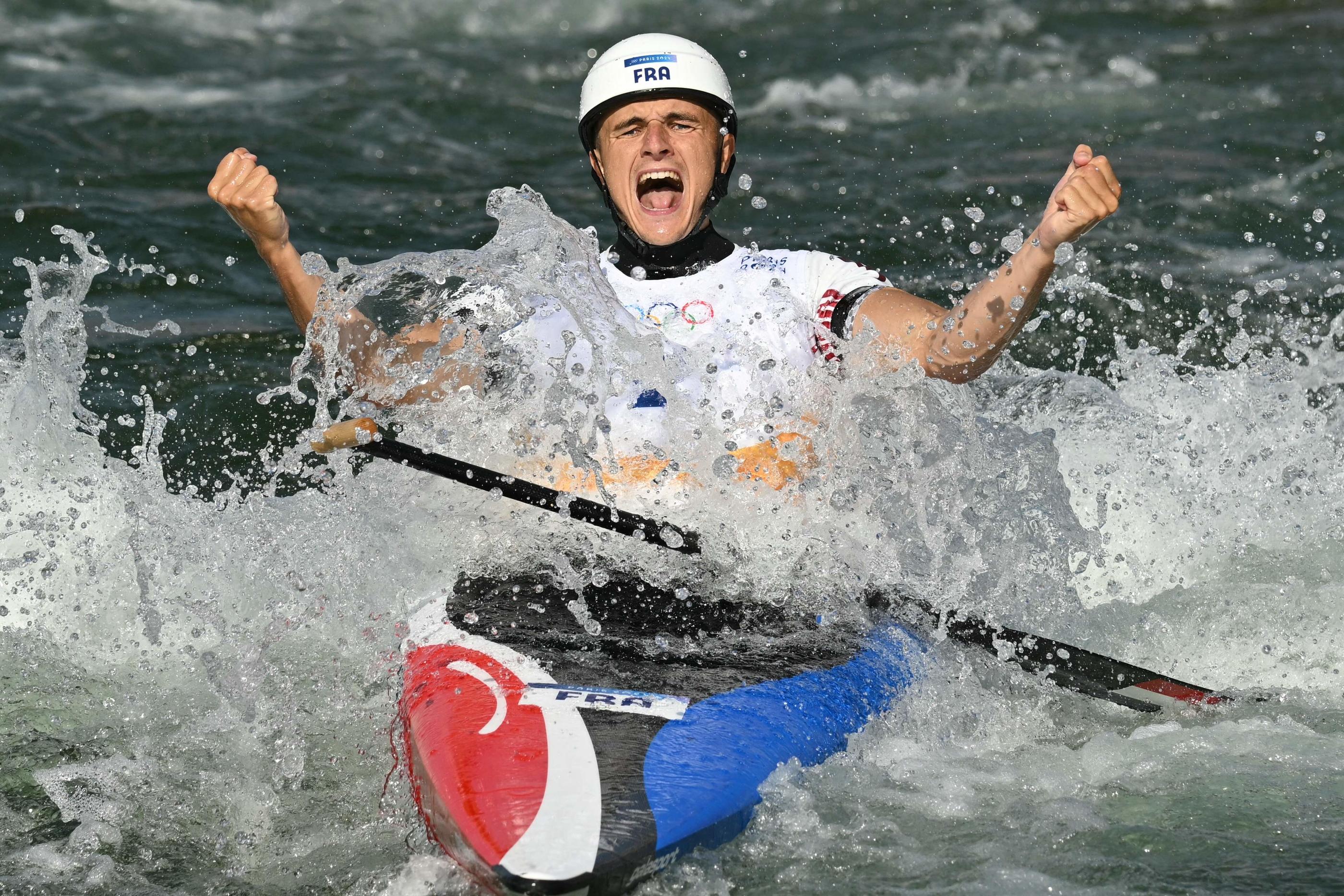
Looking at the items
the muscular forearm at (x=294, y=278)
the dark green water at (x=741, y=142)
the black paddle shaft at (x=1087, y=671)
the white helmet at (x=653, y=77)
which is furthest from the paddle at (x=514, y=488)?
the dark green water at (x=741, y=142)

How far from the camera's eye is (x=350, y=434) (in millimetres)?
3730

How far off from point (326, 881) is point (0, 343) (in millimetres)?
3029

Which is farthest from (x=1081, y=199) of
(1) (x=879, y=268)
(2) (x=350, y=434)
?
(1) (x=879, y=268)

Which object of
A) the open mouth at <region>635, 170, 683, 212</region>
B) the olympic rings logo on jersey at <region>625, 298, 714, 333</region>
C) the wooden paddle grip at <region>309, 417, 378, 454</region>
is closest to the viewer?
the wooden paddle grip at <region>309, 417, 378, 454</region>

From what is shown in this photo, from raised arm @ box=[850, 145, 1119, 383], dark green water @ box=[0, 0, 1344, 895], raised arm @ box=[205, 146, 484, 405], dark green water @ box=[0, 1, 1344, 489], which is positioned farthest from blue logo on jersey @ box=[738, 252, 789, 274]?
dark green water @ box=[0, 1, 1344, 489]

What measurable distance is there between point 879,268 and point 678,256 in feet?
9.99

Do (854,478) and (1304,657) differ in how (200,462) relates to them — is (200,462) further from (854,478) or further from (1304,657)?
(1304,657)

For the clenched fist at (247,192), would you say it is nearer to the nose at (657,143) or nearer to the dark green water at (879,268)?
the dark green water at (879,268)

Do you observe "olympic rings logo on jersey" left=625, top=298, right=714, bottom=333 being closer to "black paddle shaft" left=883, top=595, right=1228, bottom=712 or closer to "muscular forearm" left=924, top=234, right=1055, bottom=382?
"muscular forearm" left=924, top=234, right=1055, bottom=382

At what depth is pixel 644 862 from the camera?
2914mm

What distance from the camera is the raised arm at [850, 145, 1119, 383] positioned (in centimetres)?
338

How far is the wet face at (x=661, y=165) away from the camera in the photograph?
439 cm

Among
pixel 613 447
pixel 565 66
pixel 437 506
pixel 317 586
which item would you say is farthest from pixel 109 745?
pixel 565 66

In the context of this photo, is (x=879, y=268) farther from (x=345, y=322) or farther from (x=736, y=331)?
(x=345, y=322)
